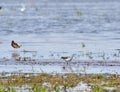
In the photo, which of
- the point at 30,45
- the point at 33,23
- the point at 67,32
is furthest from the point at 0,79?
the point at 33,23

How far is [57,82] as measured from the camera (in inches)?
615

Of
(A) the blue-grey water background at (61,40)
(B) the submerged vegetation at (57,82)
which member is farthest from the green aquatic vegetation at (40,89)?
(A) the blue-grey water background at (61,40)

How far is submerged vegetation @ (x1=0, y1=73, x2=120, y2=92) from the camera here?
47.5 feet

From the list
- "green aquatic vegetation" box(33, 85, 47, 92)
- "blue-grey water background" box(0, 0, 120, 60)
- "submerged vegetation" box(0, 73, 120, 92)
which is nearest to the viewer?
"green aquatic vegetation" box(33, 85, 47, 92)

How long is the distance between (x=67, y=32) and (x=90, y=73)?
18.7m

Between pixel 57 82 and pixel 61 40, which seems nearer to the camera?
pixel 57 82

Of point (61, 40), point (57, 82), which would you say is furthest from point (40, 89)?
point (61, 40)

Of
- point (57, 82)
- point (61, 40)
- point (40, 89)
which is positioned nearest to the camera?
point (40, 89)

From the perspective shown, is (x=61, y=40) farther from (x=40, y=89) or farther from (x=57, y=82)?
(x=40, y=89)

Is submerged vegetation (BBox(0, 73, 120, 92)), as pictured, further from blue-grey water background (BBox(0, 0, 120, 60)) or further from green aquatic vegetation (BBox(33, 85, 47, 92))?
blue-grey water background (BBox(0, 0, 120, 60))

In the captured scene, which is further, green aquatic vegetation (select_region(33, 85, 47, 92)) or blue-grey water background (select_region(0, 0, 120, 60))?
blue-grey water background (select_region(0, 0, 120, 60))

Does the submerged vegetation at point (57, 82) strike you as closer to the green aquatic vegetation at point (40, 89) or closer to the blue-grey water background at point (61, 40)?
the green aquatic vegetation at point (40, 89)

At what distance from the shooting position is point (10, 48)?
86.9 ft

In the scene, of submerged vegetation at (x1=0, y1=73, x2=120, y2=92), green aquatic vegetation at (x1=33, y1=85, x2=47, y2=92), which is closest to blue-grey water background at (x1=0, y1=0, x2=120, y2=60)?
submerged vegetation at (x1=0, y1=73, x2=120, y2=92)
